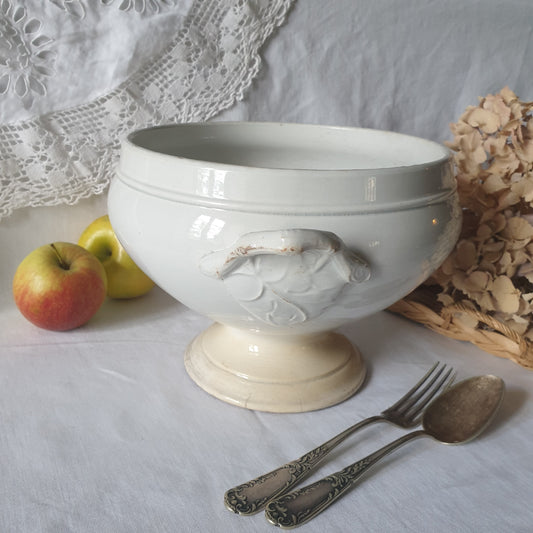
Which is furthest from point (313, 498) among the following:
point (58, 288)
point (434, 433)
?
point (58, 288)

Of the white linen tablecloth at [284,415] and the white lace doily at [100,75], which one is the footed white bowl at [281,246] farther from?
the white lace doily at [100,75]

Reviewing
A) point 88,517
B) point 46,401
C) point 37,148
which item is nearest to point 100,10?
point 37,148

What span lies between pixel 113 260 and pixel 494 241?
0.48 m

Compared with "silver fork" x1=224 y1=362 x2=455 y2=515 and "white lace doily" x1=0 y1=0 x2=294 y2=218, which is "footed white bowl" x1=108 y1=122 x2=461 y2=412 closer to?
"silver fork" x1=224 y1=362 x2=455 y2=515

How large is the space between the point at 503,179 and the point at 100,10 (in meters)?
0.52

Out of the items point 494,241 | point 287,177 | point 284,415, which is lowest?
point 284,415

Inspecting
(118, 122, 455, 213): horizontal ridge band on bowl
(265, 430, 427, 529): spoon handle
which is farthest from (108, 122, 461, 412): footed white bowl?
(265, 430, 427, 529): spoon handle

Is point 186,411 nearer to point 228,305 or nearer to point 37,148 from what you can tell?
point 228,305

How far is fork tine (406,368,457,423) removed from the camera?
1.77 feet

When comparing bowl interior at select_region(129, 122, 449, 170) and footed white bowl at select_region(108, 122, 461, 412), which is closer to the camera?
footed white bowl at select_region(108, 122, 461, 412)

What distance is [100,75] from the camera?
71 centimetres

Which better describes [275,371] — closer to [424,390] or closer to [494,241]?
[424,390]

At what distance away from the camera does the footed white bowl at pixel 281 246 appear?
1.39 feet

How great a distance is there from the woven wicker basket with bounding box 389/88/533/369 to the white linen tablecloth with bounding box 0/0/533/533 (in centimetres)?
3
